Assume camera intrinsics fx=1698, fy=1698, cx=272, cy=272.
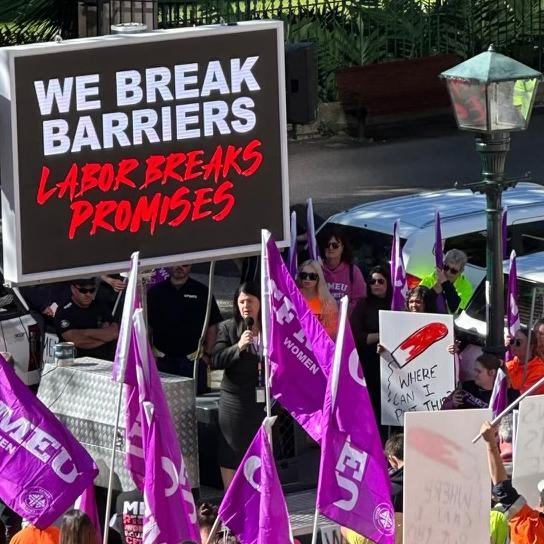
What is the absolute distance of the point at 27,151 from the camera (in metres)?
8.85

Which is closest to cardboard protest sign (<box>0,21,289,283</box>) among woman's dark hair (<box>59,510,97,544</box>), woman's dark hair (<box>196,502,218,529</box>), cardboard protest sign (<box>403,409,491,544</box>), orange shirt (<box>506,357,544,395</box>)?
woman's dark hair (<box>196,502,218,529</box>)

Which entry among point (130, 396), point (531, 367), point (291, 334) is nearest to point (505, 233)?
point (531, 367)

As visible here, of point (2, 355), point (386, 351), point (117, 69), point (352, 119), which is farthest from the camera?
point (352, 119)

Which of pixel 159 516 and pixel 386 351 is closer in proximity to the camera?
pixel 159 516

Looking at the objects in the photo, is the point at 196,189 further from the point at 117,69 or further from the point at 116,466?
the point at 116,466

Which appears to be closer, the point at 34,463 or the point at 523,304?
the point at 34,463

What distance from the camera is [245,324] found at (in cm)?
992

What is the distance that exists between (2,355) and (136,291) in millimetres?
743

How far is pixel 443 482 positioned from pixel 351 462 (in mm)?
435

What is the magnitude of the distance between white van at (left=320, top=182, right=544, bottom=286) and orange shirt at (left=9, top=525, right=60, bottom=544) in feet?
17.6

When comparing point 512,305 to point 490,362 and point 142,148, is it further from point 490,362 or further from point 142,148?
point 142,148

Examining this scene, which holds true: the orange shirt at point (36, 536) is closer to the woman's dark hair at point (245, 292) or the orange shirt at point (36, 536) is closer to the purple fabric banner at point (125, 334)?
the purple fabric banner at point (125, 334)

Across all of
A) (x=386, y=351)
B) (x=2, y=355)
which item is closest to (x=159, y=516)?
(x=2, y=355)

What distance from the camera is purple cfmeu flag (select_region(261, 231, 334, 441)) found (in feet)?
28.3
